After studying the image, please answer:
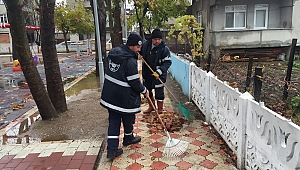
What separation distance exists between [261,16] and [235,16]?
1.70 metres

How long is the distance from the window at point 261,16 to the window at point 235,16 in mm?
762

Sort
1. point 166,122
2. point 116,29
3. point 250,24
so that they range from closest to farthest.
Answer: point 166,122 → point 116,29 → point 250,24

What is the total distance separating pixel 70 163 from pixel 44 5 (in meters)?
3.41

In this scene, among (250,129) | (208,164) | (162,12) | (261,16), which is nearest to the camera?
(250,129)

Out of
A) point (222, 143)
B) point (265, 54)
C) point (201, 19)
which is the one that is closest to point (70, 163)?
point (222, 143)

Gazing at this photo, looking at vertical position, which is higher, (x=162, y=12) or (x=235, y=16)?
(x=162, y=12)

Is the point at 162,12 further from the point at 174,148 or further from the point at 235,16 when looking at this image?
the point at 174,148

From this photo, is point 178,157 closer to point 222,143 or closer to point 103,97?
point 222,143

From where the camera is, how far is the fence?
216cm

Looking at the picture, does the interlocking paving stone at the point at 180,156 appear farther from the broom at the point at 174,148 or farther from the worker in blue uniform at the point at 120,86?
the worker in blue uniform at the point at 120,86

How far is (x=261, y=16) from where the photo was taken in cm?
1638

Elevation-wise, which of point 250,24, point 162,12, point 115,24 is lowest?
point 115,24

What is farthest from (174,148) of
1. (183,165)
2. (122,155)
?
(122,155)

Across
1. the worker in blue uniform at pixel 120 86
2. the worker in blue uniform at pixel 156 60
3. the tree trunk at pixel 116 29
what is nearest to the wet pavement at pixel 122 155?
the worker in blue uniform at pixel 120 86
